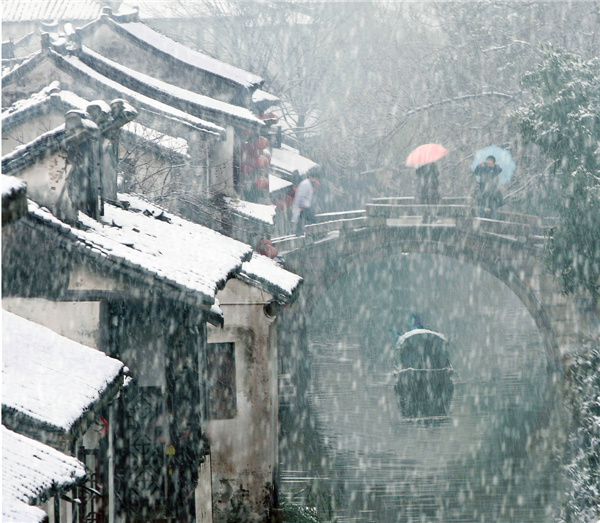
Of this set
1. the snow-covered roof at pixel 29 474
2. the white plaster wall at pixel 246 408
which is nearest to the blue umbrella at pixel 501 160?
the white plaster wall at pixel 246 408

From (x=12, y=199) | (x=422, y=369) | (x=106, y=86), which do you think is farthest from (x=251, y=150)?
(x=12, y=199)

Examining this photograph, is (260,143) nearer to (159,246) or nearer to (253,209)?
(253,209)

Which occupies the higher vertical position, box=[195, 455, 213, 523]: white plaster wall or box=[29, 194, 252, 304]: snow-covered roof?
box=[29, 194, 252, 304]: snow-covered roof

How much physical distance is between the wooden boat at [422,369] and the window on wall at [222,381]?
10.4 m

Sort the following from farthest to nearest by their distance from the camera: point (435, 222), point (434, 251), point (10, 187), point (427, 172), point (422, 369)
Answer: point (422, 369)
point (434, 251)
point (427, 172)
point (435, 222)
point (10, 187)

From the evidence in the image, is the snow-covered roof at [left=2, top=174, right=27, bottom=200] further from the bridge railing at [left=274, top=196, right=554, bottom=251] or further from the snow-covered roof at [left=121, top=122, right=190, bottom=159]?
the bridge railing at [left=274, top=196, right=554, bottom=251]

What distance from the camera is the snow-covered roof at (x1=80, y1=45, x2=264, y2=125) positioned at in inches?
591

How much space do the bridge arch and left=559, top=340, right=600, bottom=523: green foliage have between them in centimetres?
210

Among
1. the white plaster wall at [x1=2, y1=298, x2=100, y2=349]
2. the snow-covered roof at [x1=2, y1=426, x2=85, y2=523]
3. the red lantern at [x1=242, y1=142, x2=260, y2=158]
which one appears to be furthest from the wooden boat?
the snow-covered roof at [x1=2, y1=426, x2=85, y2=523]

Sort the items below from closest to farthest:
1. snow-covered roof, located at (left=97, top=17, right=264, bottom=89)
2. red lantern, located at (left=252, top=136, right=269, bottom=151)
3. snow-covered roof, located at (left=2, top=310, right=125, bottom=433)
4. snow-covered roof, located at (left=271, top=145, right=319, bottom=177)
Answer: snow-covered roof, located at (left=2, top=310, right=125, bottom=433)
snow-covered roof, located at (left=97, top=17, right=264, bottom=89)
red lantern, located at (left=252, top=136, right=269, bottom=151)
snow-covered roof, located at (left=271, top=145, right=319, bottom=177)

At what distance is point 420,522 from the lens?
14008mm

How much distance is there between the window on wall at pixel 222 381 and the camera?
1142 centimetres

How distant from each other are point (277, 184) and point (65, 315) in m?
14.3

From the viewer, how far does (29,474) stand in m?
4.60
